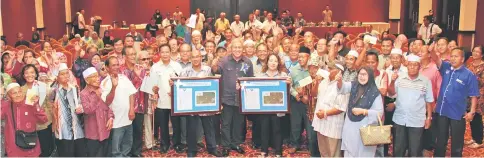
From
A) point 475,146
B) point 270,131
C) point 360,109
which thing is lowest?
point 475,146

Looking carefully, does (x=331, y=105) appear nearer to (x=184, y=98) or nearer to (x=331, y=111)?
(x=331, y=111)

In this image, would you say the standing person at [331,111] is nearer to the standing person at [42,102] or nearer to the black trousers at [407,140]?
the black trousers at [407,140]

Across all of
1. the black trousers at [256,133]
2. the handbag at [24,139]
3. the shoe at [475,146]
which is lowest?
the shoe at [475,146]

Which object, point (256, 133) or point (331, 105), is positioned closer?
point (331, 105)

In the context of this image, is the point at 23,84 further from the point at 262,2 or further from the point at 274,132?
the point at 262,2

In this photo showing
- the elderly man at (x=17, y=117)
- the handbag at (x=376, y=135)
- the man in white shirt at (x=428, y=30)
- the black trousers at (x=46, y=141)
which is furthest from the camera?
the man in white shirt at (x=428, y=30)

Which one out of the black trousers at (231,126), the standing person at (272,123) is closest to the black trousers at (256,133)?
the black trousers at (231,126)

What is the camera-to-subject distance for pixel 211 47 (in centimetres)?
823

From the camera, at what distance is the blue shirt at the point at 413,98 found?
5.95 metres

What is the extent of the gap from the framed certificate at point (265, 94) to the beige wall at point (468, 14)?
10.3m

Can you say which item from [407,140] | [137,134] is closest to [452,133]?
[407,140]

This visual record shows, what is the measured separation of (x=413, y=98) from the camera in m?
5.95

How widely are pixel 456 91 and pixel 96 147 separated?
4228 millimetres

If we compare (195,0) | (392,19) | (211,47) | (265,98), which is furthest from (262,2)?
(265,98)
